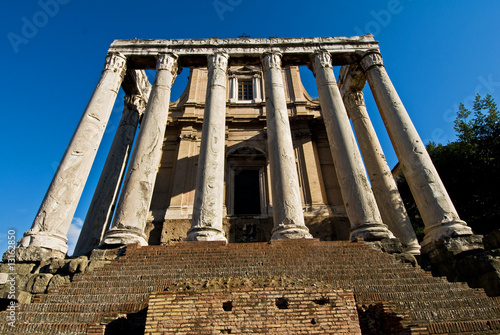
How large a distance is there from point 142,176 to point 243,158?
25.6 ft

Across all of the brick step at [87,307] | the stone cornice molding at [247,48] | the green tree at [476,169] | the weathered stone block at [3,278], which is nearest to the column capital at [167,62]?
the stone cornice molding at [247,48]

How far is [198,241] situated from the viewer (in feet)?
31.7

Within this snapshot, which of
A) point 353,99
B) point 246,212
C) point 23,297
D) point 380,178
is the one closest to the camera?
point 23,297

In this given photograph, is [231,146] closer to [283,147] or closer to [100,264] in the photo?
[283,147]

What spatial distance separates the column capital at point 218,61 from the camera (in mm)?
15539

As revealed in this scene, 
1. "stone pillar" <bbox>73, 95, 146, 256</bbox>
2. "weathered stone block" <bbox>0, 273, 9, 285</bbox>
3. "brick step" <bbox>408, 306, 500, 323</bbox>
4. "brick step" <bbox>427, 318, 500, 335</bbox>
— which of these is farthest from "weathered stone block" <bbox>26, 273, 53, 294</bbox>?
"brick step" <bbox>427, 318, 500, 335</bbox>

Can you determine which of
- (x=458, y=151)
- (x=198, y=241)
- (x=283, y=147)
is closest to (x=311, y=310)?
(x=198, y=241)

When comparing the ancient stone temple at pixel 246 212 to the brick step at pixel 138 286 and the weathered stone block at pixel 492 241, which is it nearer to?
the brick step at pixel 138 286

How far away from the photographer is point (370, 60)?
51.0 feet

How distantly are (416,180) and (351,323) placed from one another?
27.8 feet

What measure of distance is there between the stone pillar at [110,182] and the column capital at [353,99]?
12.1 meters

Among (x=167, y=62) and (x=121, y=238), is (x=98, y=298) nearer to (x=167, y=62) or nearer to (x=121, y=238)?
(x=121, y=238)

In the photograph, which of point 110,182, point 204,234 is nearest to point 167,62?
point 110,182

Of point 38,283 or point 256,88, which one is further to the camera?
point 256,88
